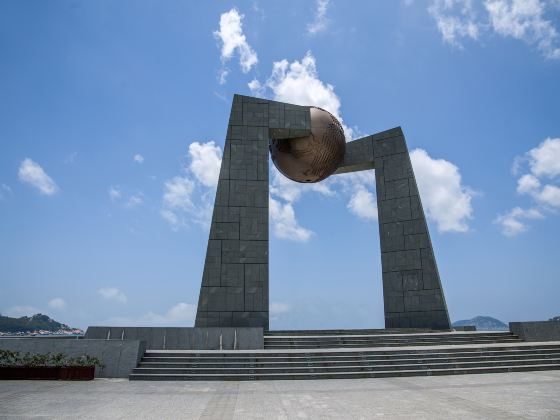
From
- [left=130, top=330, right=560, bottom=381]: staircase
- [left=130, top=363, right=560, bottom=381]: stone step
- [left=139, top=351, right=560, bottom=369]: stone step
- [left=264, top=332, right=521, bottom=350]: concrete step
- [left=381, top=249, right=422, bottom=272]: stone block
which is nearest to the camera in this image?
[left=130, top=363, right=560, bottom=381]: stone step

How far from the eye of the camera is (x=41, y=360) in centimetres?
1161

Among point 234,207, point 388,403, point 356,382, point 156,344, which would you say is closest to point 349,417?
point 388,403

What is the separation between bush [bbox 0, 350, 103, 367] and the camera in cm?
1162

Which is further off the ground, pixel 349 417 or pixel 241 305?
pixel 241 305

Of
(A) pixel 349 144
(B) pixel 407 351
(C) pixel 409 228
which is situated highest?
(A) pixel 349 144

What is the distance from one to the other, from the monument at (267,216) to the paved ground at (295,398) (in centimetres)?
797

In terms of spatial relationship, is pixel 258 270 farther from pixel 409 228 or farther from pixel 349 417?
pixel 349 417

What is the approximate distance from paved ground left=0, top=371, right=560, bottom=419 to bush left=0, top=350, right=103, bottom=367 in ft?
2.46

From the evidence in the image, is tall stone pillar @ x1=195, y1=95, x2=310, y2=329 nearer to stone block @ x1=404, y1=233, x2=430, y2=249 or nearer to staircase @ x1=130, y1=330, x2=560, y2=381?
staircase @ x1=130, y1=330, x2=560, y2=381

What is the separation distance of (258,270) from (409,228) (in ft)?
27.5

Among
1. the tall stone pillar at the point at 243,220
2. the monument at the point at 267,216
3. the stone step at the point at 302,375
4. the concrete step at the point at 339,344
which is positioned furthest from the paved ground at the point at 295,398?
the monument at the point at 267,216

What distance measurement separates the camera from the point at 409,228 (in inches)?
861

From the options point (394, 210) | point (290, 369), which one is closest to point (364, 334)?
point (290, 369)

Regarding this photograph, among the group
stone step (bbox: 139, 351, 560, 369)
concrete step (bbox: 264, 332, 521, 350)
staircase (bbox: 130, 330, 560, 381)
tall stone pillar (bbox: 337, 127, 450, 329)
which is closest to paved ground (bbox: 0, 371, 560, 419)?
staircase (bbox: 130, 330, 560, 381)
